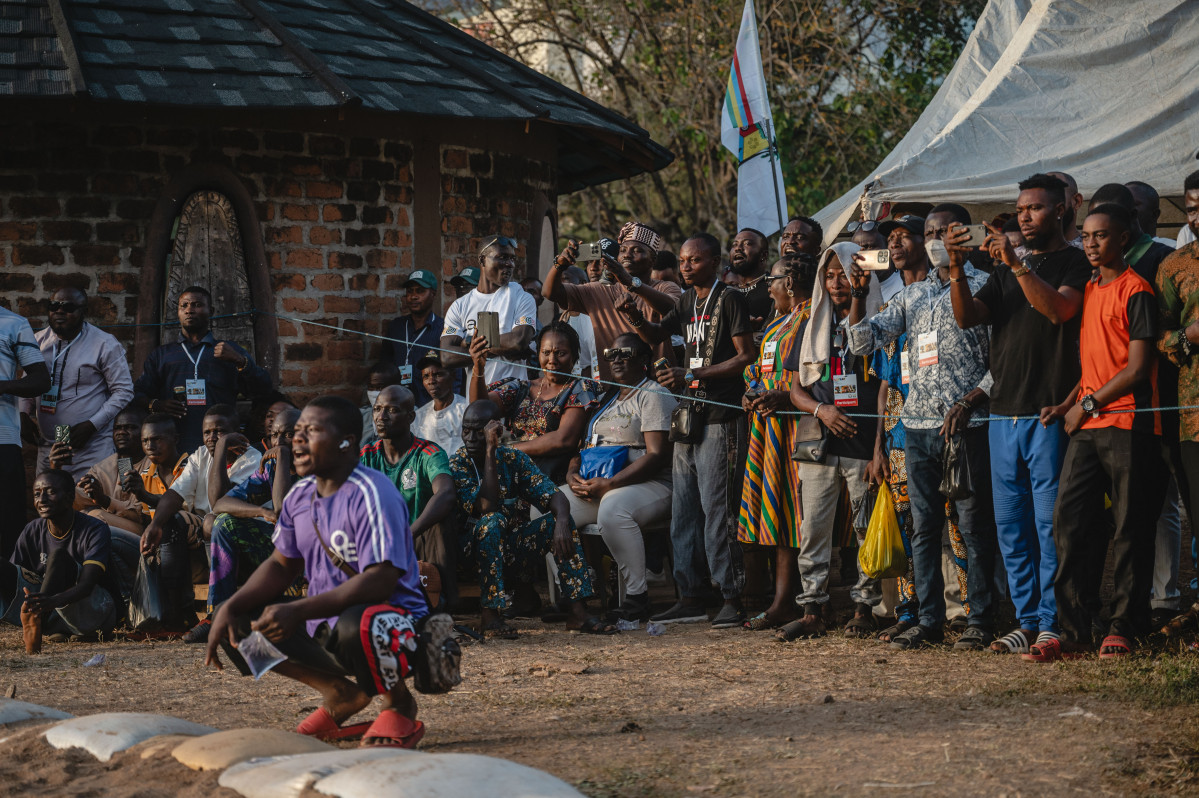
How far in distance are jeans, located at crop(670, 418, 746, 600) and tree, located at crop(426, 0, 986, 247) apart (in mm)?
10252

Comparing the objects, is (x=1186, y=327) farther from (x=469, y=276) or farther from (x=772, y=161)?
(x=469, y=276)

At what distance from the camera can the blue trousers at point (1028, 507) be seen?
600 cm

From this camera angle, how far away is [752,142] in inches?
425

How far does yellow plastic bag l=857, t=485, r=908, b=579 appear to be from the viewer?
21.2ft

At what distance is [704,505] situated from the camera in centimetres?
751

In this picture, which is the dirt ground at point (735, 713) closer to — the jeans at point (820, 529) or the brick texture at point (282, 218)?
the jeans at point (820, 529)

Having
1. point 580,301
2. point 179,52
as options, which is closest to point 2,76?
point 179,52

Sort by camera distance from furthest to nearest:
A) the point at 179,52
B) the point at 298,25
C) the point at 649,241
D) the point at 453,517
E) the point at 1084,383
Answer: the point at 298,25
the point at 179,52
the point at 649,241
the point at 453,517
the point at 1084,383

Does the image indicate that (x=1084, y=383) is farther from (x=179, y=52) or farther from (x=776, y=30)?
(x=776, y=30)

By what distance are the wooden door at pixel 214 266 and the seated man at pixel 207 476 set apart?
1542 millimetres

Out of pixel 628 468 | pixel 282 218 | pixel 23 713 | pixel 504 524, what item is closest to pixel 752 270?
pixel 628 468

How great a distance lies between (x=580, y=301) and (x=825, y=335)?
7.04 ft

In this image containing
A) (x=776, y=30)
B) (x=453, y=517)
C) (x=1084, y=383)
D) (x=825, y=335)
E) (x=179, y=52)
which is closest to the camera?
(x=1084, y=383)

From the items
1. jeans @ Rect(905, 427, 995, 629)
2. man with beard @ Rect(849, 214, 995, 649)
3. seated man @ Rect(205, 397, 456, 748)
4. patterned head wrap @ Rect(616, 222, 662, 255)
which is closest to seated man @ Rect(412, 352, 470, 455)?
patterned head wrap @ Rect(616, 222, 662, 255)
